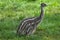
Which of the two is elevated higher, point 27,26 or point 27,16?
point 27,26

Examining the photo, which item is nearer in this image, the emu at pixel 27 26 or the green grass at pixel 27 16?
the emu at pixel 27 26

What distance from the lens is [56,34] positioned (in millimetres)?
10320

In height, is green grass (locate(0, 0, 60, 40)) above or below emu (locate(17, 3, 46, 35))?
below

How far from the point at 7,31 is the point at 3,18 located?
6.58 feet

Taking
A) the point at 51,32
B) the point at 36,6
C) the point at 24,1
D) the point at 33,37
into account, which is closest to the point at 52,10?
the point at 36,6

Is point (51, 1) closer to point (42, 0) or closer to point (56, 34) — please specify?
point (42, 0)

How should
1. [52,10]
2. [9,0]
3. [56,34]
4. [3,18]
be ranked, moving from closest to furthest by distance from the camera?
[56,34]
[3,18]
[52,10]
[9,0]

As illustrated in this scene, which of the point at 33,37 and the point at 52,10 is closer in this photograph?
the point at 33,37

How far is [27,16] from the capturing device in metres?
12.7

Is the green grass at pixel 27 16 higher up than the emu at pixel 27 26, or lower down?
lower down

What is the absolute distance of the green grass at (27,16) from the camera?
10039 millimetres

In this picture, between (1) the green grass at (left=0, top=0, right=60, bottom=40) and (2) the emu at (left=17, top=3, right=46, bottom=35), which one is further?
(1) the green grass at (left=0, top=0, right=60, bottom=40)

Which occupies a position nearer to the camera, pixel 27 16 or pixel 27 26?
pixel 27 26

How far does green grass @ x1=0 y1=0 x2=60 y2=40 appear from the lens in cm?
1004
